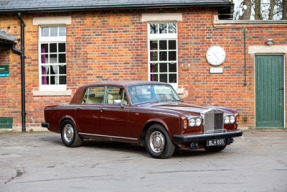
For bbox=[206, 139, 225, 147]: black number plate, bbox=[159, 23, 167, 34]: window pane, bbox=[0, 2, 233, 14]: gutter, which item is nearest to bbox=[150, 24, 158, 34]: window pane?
bbox=[159, 23, 167, 34]: window pane

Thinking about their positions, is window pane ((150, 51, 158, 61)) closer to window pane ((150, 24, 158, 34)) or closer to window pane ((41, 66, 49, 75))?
window pane ((150, 24, 158, 34))

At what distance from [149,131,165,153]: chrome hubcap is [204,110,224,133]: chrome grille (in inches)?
33.8

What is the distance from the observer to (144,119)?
8.63m

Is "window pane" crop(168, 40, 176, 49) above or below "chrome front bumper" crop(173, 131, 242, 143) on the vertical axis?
above

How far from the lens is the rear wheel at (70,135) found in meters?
10.4

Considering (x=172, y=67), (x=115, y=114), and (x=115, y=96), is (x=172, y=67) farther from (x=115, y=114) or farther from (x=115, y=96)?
(x=115, y=114)

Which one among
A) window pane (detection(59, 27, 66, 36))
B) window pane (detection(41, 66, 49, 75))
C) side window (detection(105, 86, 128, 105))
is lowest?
side window (detection(105, 86, 128, 105))

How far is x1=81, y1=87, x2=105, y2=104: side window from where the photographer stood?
9.98 m

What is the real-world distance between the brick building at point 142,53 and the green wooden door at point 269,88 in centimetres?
3

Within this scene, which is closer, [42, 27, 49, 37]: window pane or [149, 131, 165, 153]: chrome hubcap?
[149, 131, 165, 153]: chrome hubcap

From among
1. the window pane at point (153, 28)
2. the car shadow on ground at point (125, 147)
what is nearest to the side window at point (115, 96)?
the car shadow on ground at point (125, 147)

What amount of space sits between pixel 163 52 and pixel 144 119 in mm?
6176

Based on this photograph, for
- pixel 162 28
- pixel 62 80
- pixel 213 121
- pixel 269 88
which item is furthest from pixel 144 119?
pixel 62 80

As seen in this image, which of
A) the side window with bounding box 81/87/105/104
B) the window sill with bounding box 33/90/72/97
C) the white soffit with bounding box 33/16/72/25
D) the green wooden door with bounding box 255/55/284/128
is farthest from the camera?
the white soffit with bounding box 33/16/72/25
